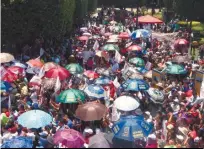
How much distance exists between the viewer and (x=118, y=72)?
→ 719 inches

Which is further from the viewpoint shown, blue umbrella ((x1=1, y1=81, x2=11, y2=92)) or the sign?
the sign

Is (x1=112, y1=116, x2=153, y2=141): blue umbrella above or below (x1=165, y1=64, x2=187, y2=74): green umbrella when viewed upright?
above

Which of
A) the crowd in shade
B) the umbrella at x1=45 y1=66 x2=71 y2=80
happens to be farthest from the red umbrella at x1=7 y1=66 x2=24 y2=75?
the umbrella at x1=45 y1=66 x2=71 y2=80

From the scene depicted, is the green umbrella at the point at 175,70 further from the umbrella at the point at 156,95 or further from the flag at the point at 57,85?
the flag at the point at 57,85

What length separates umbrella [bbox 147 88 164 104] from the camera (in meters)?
15.1

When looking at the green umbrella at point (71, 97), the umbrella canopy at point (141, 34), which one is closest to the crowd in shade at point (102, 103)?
the green umbrella at point (71, 97)

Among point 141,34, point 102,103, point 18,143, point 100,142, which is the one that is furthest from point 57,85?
point 141,34

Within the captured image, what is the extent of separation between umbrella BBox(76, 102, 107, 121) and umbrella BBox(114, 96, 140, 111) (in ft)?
3.28

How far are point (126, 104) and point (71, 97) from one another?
1.77m

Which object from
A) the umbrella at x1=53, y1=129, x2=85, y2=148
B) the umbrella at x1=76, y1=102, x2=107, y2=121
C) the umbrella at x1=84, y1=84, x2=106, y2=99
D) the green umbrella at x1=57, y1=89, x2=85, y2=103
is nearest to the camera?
the umbrella at x1=53, y1=129, x2=85, y2=148

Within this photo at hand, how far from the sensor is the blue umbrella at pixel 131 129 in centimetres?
1041

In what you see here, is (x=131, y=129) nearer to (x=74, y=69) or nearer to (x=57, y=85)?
(x=57, y=85)

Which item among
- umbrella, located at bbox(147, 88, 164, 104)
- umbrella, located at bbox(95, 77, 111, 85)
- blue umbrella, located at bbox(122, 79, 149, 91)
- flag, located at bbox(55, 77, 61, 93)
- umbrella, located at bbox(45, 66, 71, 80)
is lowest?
umbrella, located at bbox(147, 88, 164, 104)

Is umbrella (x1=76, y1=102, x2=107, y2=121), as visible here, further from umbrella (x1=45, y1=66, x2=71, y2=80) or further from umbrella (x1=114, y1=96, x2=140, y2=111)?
Result: umbrella (x1=45, y1=66, x2=71, y2=80)
